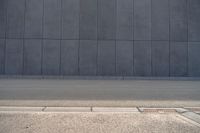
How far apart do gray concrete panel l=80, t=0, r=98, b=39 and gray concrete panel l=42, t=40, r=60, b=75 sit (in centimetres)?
295

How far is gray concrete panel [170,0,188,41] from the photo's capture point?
25062mm

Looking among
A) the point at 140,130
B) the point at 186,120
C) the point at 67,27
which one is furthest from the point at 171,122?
the point at 67,27

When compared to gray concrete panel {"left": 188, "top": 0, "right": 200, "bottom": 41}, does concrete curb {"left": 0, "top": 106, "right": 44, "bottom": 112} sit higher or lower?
lower

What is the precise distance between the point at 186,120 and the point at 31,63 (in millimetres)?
19699

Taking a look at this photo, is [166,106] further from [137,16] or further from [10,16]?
[10,16]

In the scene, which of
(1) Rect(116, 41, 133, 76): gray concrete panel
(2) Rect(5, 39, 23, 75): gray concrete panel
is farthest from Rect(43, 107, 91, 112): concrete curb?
(2) Rect(5, 39, 23, 75): gray concrete panel

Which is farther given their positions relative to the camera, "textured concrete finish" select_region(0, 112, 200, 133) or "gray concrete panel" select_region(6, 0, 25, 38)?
"gray concrete panel" select_region(6, 0, 25, 38)

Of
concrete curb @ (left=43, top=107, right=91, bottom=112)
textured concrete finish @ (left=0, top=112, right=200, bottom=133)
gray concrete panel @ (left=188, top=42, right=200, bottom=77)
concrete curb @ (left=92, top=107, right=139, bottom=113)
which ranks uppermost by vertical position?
gray concrete panel @ (left=188, top=42, right=200, bottom=77)

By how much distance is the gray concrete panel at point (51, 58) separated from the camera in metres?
24.2

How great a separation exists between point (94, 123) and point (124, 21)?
19.2 meters

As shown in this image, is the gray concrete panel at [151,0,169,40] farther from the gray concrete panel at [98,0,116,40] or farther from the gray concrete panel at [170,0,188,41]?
the gray concrete panel at [98,0,116,40]

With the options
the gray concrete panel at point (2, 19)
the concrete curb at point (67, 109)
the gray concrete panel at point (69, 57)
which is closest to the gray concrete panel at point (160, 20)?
the gray concrete panel at point (69, 57)

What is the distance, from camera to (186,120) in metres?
7.09

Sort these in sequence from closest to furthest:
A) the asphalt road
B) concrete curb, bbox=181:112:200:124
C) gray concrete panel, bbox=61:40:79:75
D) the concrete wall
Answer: concrete curb, bbox=181:112:200:124 < the asphalt road < gray concrete panel, bbox=61:40:79:75 < the concrete wall
